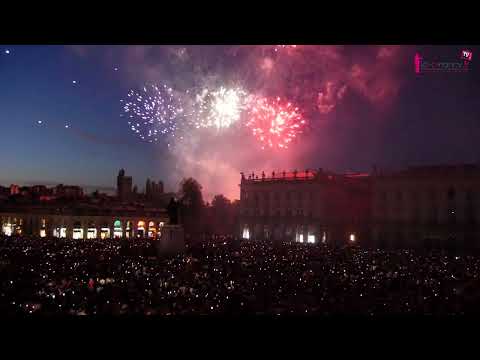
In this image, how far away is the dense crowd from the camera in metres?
11.9

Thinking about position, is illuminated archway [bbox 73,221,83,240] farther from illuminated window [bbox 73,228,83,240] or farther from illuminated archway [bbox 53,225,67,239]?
illuminated archway [bbox 53,225,67,239]

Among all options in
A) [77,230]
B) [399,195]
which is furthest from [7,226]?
[399,195]

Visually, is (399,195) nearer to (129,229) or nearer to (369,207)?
(369,207)

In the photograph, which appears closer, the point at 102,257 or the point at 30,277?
the point at 30,277

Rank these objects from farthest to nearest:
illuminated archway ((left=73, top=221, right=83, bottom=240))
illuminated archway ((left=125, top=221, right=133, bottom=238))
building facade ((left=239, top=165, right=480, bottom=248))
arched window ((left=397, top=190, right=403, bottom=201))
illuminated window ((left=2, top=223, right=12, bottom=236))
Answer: illuminated archway ((left=125, top=221, right=133, bottom=238)) → illuminated archway ((left=73, top=221, right=83, bottom=240)) → illuminated window ((left=2, top=223, right=12, bottom=236)) → arched window ((left=397, top=190, right=403, bottom=201)) → building facade ((left=239, top=165, right=480, bottom=248))

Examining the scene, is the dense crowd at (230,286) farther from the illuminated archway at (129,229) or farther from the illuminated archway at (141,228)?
the illuminated archway at (129,229)

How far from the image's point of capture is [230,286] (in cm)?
1453

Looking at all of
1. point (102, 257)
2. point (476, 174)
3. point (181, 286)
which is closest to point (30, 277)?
point (181, 286)

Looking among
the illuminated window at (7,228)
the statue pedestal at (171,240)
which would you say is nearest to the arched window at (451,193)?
the statue pedestal at (171,240)

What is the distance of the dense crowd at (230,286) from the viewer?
1186cm

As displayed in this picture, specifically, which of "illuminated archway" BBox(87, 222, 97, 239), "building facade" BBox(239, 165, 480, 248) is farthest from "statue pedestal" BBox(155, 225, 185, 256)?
"illuminated archway" BBox(87, 222, 97, 239)
